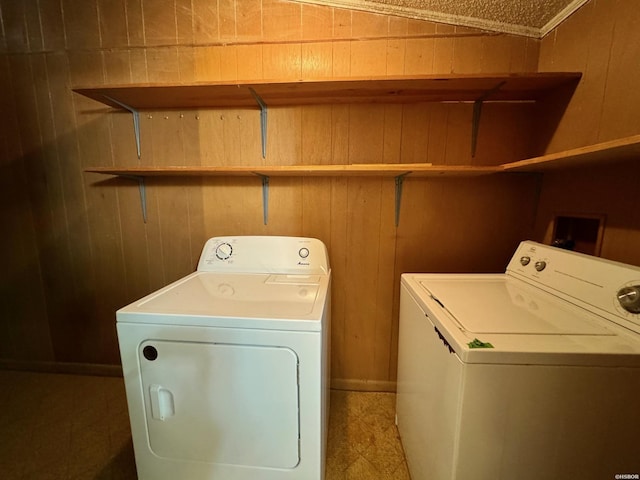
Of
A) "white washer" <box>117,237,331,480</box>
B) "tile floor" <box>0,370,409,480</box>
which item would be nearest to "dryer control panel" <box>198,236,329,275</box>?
"white washer" <box>117,237,331,480</box>

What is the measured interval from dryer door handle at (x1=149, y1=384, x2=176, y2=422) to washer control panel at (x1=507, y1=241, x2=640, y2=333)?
149 centimetres

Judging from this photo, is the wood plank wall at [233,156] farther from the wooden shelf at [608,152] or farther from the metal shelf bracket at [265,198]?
the wooden shelf at [608,152]

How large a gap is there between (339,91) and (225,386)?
1488 mm

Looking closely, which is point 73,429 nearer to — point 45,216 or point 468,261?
point 45,216

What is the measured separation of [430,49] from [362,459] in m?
2.27

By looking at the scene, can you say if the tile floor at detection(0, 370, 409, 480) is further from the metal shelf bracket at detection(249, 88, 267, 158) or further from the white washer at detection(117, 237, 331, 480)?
the metal shelf bracket at detection(249, 88, 267, 158)

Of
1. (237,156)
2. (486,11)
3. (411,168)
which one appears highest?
(486,11)

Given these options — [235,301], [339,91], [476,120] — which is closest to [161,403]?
[235,301]

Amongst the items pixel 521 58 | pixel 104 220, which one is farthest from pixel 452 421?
pixel 104 220

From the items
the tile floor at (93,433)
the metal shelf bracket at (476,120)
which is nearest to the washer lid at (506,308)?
the metal shelf bracket at (476,120)

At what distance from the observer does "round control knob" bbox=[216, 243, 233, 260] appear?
150cm

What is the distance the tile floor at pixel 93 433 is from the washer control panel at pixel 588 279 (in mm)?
1119

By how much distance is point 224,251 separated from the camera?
1.51m

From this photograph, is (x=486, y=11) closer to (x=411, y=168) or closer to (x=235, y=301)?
(x=411, y=168)
